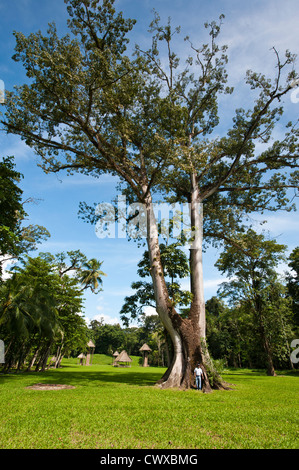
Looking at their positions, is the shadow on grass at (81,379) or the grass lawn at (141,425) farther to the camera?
the shadow on grass at (81,379)

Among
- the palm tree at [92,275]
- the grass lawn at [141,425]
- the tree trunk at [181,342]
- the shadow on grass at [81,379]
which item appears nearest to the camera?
the grass lawn at [141,425]

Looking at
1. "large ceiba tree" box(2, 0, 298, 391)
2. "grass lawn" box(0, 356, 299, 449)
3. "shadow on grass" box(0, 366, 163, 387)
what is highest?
"large ceiba tree" box(2, 0, 298, 391)

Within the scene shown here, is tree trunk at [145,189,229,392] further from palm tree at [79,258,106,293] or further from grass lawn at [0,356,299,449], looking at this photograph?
palm tree at [79,258,106,293]

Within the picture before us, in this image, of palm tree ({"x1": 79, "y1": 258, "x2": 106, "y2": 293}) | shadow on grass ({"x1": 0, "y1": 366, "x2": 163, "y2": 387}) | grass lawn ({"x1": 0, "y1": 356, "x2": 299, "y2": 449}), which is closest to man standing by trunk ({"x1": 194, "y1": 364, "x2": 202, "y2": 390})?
shadow on grass ({"x1": 0, "y1": 366, "x2": 163, "y2": 387})

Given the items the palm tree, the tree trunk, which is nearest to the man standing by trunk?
the tree trunk

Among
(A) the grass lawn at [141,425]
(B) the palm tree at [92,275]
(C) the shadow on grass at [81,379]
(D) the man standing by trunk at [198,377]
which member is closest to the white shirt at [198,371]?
(D) the man standing by trunk at [198,377]

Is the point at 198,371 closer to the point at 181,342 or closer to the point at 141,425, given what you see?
the point at 181,342

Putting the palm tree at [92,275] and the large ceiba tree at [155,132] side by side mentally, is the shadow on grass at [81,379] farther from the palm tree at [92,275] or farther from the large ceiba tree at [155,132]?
the palm tree at [92,275]

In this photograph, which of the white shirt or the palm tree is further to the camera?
the palm tree

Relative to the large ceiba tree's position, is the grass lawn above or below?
below

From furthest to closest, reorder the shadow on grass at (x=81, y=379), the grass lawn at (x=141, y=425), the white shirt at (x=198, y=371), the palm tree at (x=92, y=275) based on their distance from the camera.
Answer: the palm tree at (x=92, y=275) < the shadow on grass at (x=81, y=379) < the white shirt at (x=198, y=371) < the grass lawn at (x=141, y=425)

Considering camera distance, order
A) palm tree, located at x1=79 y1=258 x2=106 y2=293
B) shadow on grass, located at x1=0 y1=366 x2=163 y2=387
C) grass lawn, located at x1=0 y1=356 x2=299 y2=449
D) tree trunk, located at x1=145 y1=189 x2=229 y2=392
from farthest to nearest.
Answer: palm tree, located at x1=79 y1=258 x2=106 y2=293
shadow on grass, located at x1=0 y1=366 x2=163 y2=387
tree trunk, located at x1=145 y1=189 x2=229 y2=392
grass lawn, located at x1=0 y1=356 x2=299 y2=449

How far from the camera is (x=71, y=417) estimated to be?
18.1 ft

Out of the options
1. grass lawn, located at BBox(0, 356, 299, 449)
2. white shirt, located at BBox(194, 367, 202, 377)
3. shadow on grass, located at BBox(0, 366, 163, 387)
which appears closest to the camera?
grass lawn, located at BBox(0, 356, 299, 449)
